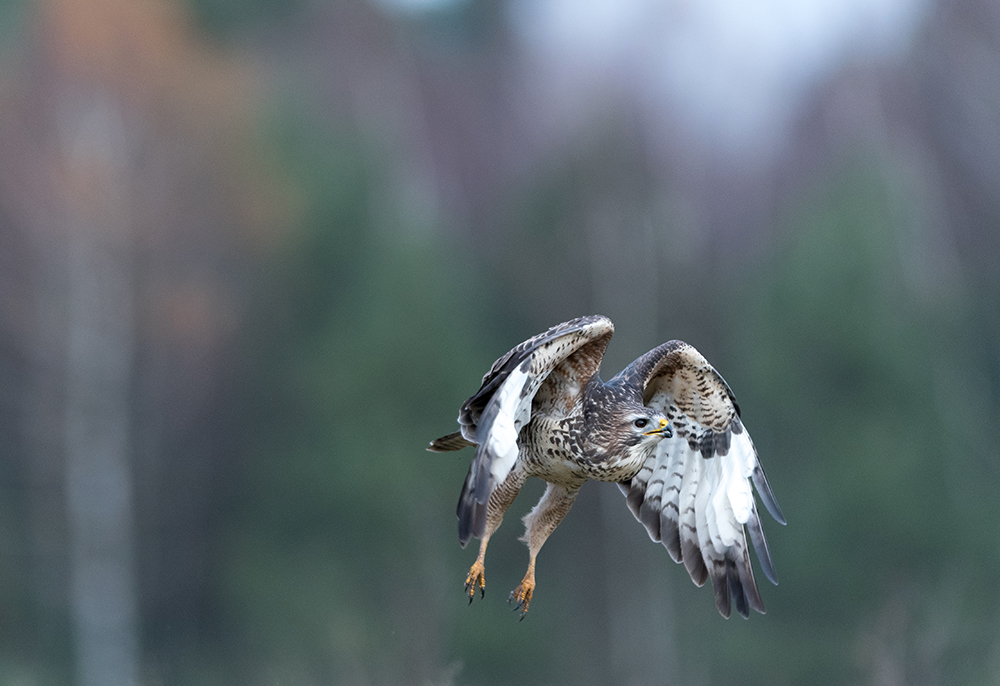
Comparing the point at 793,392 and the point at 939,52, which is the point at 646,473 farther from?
the point at 939,52

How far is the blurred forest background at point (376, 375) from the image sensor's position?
20328 mm

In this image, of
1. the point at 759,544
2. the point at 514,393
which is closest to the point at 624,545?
the point at 759,544

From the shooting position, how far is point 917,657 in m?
16.2

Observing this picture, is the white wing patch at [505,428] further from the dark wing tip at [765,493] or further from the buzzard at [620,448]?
the dark wing tip at [765,493]

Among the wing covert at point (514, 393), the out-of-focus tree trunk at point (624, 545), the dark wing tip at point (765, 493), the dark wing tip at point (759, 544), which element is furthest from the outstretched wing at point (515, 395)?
the out-of-focus tree trunk at point (624, 545)

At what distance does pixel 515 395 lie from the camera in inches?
254

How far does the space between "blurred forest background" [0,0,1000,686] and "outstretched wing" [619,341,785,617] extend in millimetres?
8914

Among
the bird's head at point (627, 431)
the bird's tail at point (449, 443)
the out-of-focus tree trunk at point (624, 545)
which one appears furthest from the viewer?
the out-of-focus tree trunk at point (624, 545)

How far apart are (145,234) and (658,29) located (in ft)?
53.6

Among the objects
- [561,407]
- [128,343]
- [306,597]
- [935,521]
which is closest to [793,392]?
[935,521]

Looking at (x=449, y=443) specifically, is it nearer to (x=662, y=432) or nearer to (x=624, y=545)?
(x=662, y=432)

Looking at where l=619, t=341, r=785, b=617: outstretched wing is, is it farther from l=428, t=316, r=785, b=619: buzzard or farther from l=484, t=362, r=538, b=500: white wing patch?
l=484, t=362, r=538, b=500: white wing patch

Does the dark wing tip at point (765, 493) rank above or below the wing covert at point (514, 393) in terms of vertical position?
below

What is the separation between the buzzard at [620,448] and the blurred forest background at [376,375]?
9020 millimetres
